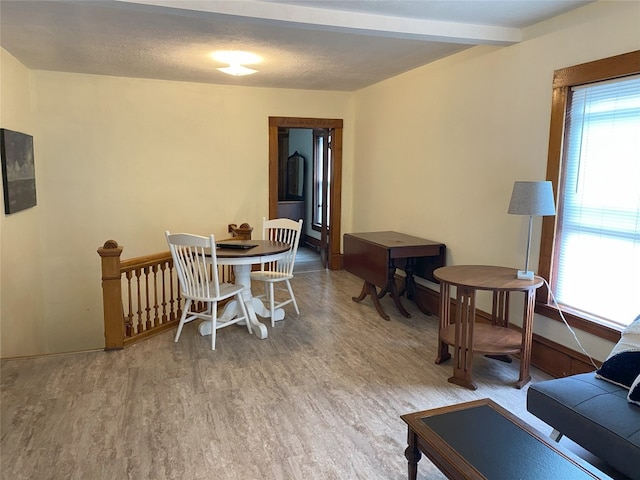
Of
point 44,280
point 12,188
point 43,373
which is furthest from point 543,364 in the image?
point 44,280

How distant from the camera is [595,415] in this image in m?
1.92

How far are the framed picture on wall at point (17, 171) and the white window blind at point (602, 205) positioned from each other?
430cm

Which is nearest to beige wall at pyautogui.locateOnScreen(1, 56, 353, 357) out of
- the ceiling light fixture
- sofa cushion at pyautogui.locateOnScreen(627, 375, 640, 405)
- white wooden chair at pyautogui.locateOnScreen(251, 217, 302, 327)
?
the ceiling light fixture

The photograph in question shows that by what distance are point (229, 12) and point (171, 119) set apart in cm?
315

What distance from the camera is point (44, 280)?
209 inches

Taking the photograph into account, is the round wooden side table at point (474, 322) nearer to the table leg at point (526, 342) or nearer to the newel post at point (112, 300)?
the table leg at point (526, 342)

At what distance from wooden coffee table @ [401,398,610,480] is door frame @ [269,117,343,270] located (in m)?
4.55

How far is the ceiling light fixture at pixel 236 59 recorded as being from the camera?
4.12 meters

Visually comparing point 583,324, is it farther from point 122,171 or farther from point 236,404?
point 122,171

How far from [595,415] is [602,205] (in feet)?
4.96

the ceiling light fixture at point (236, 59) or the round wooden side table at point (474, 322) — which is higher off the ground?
the ceiling light fixture at point (236, 59)

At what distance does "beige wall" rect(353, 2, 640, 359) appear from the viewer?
3.03 metres

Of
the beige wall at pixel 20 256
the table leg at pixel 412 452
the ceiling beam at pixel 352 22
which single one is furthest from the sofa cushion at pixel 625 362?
the beige wall at pixel 20 256

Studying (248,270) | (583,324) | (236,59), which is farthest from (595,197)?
(236,59)
